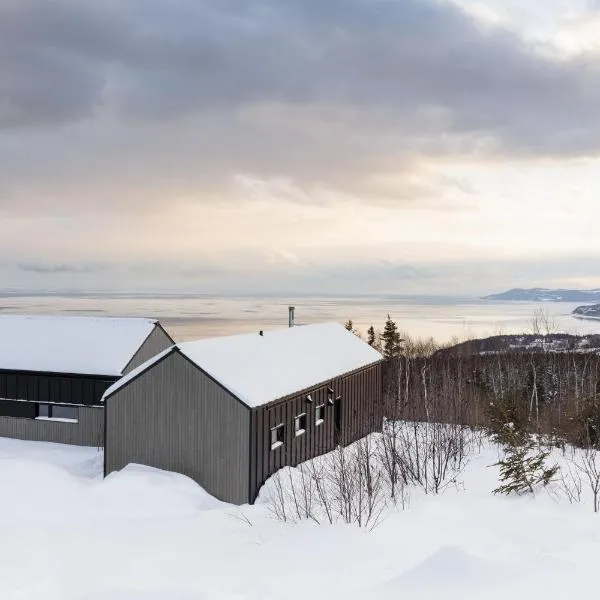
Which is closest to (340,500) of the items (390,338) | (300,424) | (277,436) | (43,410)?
(277,436)

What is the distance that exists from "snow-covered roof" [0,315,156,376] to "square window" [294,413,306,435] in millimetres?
7924

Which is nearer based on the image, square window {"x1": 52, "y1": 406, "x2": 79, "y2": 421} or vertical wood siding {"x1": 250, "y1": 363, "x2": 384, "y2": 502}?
vertical wood siding {"x1": 250, "y1": 363, "x2": 384, "y2": 502}

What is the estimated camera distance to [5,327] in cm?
2819

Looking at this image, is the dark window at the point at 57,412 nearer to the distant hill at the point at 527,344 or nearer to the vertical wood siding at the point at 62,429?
the vertical wood siding at the point at 62,429

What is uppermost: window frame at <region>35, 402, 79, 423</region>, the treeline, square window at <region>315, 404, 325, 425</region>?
square window at <region>315, 404, 325, 425</region>

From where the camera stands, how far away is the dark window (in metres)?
24.5

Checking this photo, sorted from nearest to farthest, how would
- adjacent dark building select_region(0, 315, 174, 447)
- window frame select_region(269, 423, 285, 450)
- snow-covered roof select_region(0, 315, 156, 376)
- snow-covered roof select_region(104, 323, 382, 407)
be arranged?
snow-covered roof select_region(104, 323, 382, 407)
window frame select_region(269, 423, 285, 450)
adjacent dark building select_region(0, 315, 174, 447)
snow-covered roof select_region(0, 315, 156, 376)

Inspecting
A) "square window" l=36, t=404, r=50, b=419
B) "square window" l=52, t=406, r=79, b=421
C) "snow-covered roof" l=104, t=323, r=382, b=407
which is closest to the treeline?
"snow-covered roof" l=104, t=323, r=382, b=407

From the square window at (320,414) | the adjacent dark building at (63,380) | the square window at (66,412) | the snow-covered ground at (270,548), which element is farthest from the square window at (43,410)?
the square window at (320,414)

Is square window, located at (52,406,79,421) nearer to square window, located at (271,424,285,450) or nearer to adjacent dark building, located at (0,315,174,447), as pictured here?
adjacent dark building, located at (0,315,174,447)

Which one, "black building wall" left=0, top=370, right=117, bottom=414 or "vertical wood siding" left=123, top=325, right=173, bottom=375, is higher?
"vertical wood siding" left=123, top=325, right=173, bottom=375

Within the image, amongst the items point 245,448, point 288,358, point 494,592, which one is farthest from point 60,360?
point 494,592

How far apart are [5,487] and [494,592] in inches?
522

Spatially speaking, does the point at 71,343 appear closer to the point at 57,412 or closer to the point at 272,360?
the point at 57,412
